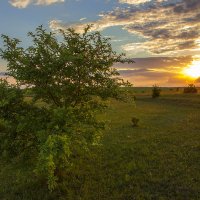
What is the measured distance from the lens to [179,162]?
2406 centimetres

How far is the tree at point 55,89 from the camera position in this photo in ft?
63.2

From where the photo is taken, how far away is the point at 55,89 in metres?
19.6

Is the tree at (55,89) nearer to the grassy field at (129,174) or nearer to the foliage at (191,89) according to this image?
the grassy field at (129,174)

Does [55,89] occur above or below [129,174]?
above

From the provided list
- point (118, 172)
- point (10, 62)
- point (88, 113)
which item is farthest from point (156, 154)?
point (10, 62)

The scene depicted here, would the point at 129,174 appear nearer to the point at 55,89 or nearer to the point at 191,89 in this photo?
the point at 55,89

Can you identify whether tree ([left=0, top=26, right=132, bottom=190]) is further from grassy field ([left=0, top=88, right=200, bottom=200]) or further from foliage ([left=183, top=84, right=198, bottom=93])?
foliage ([left=183, top=84, right=198, bottom=93])

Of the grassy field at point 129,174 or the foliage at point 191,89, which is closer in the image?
the grassy field at point 129,174

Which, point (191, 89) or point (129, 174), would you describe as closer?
point (129, 174)

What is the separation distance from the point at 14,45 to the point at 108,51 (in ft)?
17.1

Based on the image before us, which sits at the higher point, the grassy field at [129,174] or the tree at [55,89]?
the tree at [55,89]

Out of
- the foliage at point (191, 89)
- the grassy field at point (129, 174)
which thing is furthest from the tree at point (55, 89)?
the foliage at point (191, 89)

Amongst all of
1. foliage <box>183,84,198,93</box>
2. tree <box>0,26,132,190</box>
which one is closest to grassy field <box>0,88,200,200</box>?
tree <box>0,26,132,190</box>

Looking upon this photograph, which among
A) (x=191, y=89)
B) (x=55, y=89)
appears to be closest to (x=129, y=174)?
(x=55, y=89)
